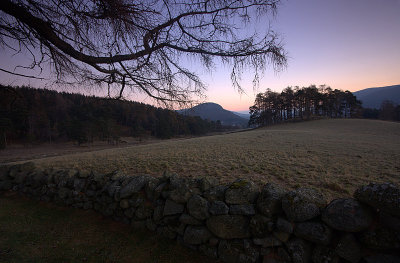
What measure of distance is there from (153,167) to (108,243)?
3.74 m

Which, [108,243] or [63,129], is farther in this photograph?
[63,129]

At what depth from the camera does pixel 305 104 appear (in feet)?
174

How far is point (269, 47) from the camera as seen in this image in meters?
2.36

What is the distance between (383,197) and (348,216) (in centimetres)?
47

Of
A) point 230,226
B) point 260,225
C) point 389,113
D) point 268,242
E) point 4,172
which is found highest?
point 389,113

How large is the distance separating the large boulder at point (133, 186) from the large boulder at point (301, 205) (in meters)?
3.16

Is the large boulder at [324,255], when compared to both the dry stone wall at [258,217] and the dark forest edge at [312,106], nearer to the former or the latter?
the dry stone wall at [258,217]

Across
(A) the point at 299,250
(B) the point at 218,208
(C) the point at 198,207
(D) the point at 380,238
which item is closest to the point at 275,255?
(A) the point at 299,250

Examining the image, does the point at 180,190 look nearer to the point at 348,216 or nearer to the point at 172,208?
the point at 172,208

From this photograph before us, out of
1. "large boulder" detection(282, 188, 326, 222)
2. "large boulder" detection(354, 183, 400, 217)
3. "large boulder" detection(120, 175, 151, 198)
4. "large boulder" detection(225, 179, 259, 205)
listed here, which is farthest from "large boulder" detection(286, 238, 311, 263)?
"large boulder" detection(120, 175, 151, 198)

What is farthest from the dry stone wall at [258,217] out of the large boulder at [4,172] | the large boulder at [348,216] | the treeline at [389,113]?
the treeline at [389,113]

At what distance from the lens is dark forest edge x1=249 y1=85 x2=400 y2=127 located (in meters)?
52.4

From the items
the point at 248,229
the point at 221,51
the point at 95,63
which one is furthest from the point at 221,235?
the point at 95,63

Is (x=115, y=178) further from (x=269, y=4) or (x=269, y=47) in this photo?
(x=269, y=4)
